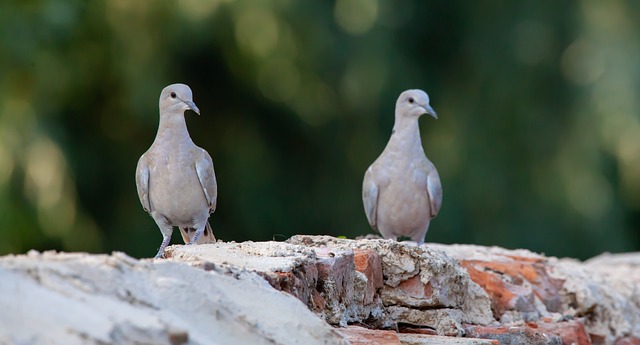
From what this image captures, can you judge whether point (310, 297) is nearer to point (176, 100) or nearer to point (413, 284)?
point (413, 284)

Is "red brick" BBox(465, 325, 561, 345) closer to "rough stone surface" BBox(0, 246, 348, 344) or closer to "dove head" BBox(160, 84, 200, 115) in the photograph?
"rough stone surface" BBox(0, 246, 348, 344)

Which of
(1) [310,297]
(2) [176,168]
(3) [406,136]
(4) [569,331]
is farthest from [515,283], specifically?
(1) [310,297]

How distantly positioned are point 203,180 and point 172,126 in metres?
0.28

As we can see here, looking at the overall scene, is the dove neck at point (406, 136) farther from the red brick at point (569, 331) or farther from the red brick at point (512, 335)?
the red brick at point (512, 335)

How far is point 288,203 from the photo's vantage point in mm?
12977

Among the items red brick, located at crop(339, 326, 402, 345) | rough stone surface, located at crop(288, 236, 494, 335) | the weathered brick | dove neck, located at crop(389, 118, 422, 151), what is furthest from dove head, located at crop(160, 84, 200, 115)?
red brick, located at crop(339, 326, 402, 345)

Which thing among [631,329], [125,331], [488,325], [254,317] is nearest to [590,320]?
[631,329]

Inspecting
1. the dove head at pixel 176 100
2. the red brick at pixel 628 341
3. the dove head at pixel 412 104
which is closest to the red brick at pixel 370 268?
the dove head at pixel 176 100

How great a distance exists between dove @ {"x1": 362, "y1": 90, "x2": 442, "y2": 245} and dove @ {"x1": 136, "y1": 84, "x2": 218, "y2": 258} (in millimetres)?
1542

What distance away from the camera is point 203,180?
572cm

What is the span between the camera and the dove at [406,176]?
7043 mm

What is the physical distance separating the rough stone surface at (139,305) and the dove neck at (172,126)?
2126 millimetres

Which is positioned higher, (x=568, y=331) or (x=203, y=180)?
(x=203, y=180)

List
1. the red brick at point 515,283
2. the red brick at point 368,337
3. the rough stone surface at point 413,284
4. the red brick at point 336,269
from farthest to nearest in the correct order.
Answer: the red brick at point 515,283 < the rough stone surface at point 413,284 < the red brick at point 336,269 < the red brick at point 368,337
